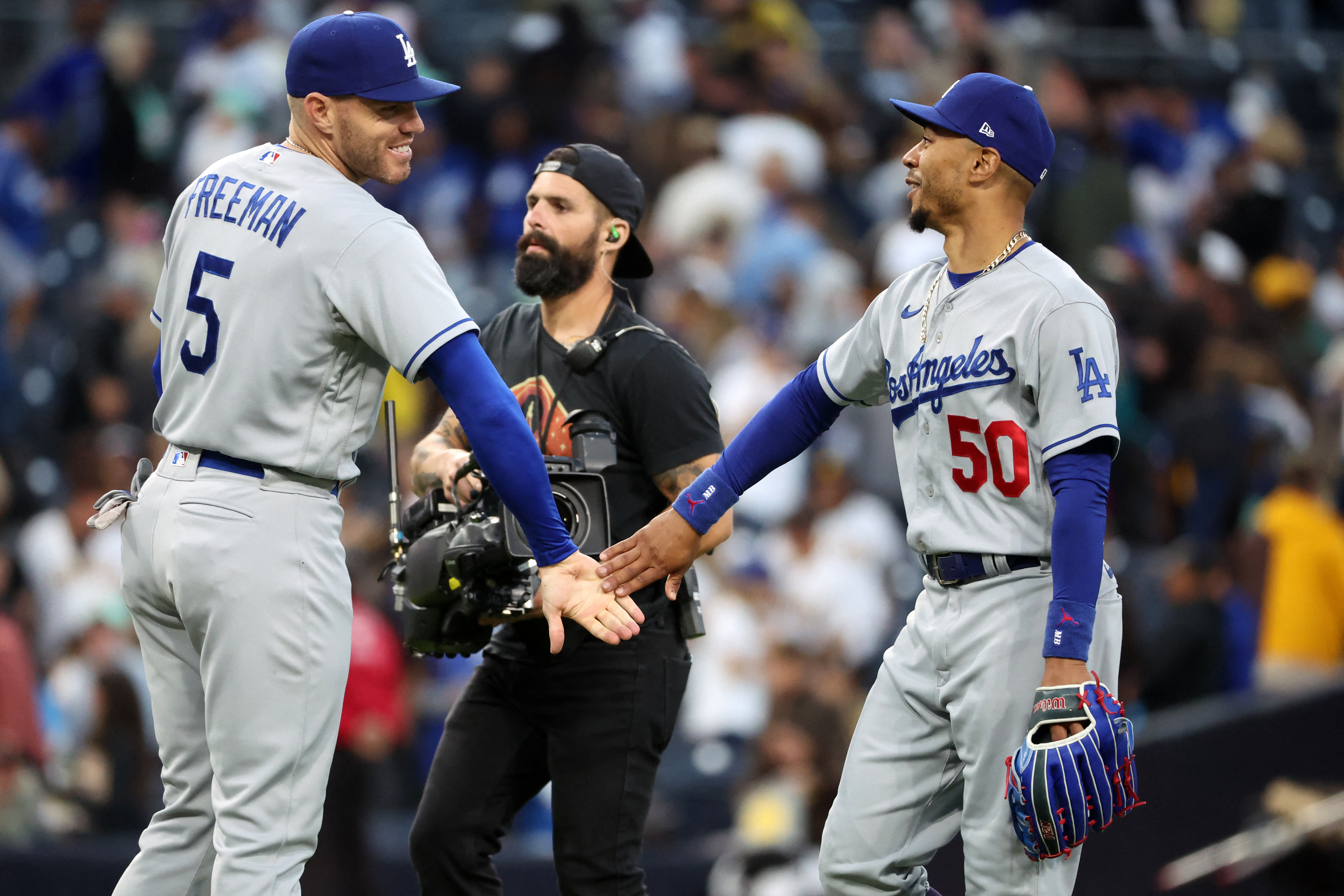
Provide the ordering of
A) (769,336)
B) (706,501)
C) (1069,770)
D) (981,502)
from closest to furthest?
(1069,770) → (981,502) → (706,501) → (769,336)

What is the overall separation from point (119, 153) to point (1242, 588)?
27.0 ft

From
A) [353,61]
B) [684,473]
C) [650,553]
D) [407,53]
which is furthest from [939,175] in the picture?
[353,61]

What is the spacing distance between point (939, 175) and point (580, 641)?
153cm

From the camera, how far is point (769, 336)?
1016 cm

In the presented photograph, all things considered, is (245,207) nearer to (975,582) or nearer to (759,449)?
(759,449)

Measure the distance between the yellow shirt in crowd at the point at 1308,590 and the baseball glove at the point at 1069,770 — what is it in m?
5.29

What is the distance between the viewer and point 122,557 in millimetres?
4105

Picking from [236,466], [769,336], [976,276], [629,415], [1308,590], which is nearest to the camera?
[236,466]

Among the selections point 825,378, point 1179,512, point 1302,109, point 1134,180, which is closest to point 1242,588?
point 1179,512

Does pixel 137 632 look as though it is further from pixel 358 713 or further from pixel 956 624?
pixel 358 713

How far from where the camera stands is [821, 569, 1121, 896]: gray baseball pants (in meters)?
4.00

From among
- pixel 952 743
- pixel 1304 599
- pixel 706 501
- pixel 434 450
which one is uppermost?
pixel 434 450

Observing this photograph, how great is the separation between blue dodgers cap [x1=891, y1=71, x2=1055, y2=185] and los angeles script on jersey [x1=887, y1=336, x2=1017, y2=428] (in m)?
0.47

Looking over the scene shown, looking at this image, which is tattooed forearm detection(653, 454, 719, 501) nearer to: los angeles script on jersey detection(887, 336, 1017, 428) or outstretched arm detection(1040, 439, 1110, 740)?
los angeles script on jersey detection(887, 336, 1017, 428)
